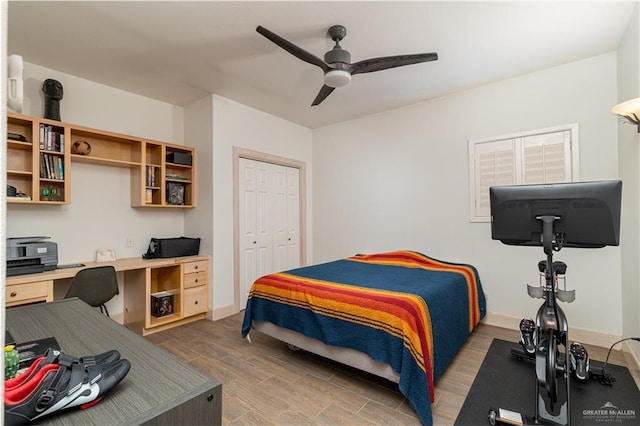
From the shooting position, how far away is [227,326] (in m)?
3.40

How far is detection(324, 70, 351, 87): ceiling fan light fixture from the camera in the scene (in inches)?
90.6

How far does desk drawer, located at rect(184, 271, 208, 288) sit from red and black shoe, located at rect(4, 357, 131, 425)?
9.18 feet

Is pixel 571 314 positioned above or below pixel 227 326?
above

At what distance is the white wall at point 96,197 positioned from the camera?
9.55ft

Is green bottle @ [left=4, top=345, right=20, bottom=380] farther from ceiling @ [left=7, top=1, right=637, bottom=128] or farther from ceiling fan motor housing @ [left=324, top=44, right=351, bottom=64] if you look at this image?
ceiling fan motor housing @ [left=324, top=44, right=351, bottom=64]

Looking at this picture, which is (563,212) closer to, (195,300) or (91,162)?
(195,300)

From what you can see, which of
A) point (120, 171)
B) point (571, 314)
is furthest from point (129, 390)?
point (571, 314)

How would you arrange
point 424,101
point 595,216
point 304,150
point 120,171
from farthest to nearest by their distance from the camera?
point 304,150 → point 424,101 → point 120,171 → point 595,216

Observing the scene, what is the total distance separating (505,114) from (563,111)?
496 mm

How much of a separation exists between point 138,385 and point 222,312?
307 cm

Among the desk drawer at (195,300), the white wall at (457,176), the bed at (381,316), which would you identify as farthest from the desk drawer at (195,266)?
the white wall at (457,176)

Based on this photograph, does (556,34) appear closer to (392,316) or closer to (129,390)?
(392,316)

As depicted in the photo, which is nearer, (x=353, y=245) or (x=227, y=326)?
(x=227, y=326)

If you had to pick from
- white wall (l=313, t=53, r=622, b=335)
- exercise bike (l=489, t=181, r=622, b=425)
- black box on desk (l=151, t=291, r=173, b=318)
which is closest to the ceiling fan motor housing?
exercise bike (l=489, t=181, r=622, b=425)
